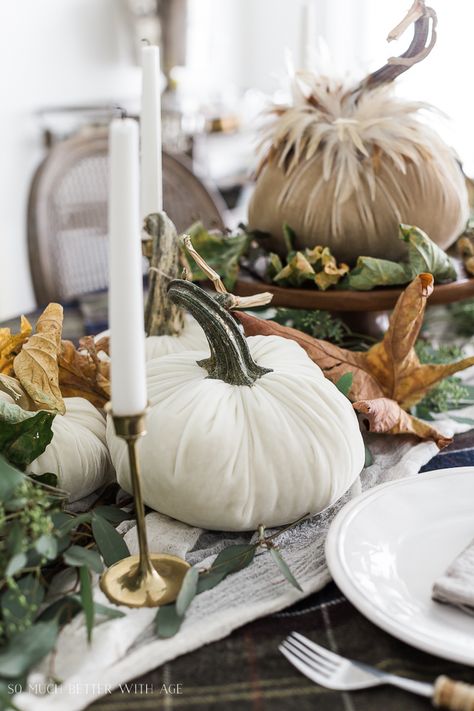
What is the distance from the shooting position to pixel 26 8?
7.35 feet

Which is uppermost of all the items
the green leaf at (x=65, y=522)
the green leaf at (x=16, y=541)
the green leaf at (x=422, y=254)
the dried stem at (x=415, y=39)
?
the dried stem at (x=415, y=39)

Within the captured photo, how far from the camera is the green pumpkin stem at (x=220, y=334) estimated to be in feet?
1.71

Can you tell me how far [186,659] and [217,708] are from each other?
4 centimetres

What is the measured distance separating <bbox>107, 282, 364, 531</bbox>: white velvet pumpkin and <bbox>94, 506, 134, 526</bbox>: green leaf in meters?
0.02

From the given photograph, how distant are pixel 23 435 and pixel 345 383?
10.0 inches

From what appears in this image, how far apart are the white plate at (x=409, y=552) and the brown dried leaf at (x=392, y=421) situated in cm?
8

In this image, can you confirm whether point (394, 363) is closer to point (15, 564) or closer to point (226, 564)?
point (226, 564)


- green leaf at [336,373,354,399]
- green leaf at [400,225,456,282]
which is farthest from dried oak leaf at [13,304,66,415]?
green leaf at [400,225,456,282]

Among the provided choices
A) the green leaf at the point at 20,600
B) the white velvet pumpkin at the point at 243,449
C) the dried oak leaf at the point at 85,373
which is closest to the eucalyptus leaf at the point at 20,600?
the green leaf at the point at 20,600

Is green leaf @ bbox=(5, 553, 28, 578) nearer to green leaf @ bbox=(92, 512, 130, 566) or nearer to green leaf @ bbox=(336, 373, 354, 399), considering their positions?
green leaf @ bbox=(92, 512, 130, 566)

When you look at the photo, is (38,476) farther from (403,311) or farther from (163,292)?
(403,311)

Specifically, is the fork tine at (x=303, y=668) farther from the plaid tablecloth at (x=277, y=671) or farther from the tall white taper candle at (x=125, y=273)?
the tall white taper candle at (x=125, y=273)

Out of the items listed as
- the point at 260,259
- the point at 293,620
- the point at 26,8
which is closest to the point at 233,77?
the point at 26,8

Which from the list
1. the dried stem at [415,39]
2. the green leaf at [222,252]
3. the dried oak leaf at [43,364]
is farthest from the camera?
the green leaf at [222,252]
